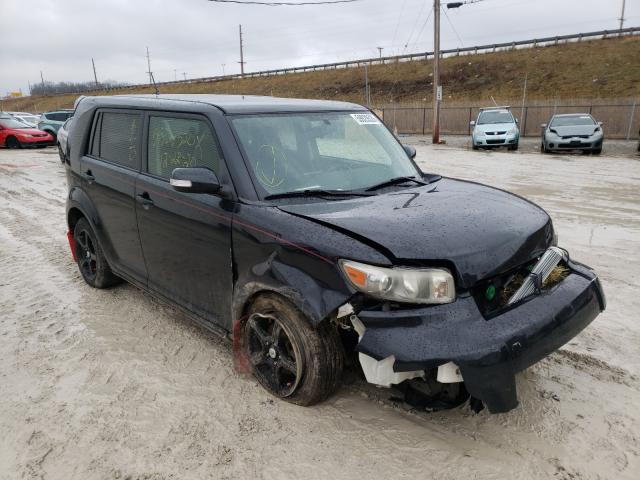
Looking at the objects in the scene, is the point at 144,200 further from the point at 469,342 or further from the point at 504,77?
the point at 504,77

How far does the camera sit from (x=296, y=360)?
272 cm

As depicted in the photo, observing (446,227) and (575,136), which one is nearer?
(446,227)

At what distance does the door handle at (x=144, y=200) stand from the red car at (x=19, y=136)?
65.3ft

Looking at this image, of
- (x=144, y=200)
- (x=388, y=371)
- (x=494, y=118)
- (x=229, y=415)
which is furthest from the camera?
(x=494, y=118)

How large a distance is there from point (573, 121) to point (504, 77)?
34.0 meters

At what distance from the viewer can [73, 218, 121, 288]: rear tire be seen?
15.0 feet

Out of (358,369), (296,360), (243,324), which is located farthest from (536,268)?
(243,324)

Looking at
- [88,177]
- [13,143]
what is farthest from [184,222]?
[13,143]

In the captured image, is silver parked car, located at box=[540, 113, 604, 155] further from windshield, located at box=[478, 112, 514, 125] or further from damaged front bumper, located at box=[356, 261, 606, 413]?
damaged front bumper, located at box=[356, 261, 606, 413]

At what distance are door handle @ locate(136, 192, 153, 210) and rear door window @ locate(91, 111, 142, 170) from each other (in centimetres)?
27

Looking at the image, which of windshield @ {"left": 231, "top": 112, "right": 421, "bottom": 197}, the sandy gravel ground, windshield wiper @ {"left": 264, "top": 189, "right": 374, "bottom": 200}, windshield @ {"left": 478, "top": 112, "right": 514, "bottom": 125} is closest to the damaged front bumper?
the sandy gravel ground

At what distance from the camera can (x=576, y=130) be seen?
1648 centimetres

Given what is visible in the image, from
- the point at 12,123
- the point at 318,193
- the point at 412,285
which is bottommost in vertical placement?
the point at 412,285

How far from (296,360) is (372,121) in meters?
2.22
